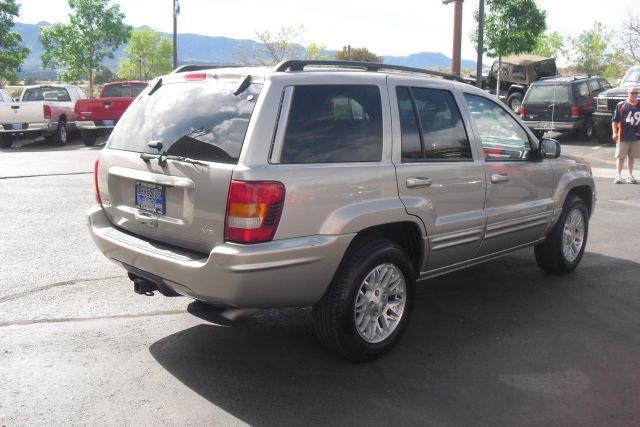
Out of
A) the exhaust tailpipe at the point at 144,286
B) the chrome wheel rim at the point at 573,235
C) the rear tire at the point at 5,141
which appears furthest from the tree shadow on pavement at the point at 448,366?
the rear tire at the point at 5,141

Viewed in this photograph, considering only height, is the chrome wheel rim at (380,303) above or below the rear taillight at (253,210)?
below

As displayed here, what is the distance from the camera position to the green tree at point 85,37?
40.8 meters

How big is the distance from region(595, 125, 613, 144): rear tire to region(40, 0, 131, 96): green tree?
32408 millimetres

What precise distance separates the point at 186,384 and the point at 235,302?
0.63 m

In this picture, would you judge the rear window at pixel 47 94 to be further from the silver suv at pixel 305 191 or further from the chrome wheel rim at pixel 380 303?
the chrome wheel rim at pixel 380 303

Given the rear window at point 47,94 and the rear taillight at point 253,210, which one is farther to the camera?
the rear window at point 47,94

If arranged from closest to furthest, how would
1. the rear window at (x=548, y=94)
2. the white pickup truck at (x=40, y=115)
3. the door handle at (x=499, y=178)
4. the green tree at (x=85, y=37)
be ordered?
1. the door handle at (x=499, y=178)
2. the white pickup truck at (x=40, y=115)
3. the rear window at (x=548, y=94)
4. the green tree at (x=85, y=37)

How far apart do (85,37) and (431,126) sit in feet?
138

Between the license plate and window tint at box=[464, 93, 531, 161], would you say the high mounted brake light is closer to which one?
the license plate

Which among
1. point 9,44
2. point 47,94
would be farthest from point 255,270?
point 9,44

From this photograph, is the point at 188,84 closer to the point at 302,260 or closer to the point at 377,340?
the point at 302,260

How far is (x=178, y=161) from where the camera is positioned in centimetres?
371

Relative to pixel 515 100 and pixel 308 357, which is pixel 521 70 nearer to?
pixel 515 100

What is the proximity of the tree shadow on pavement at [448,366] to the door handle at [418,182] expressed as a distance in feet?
3.62
